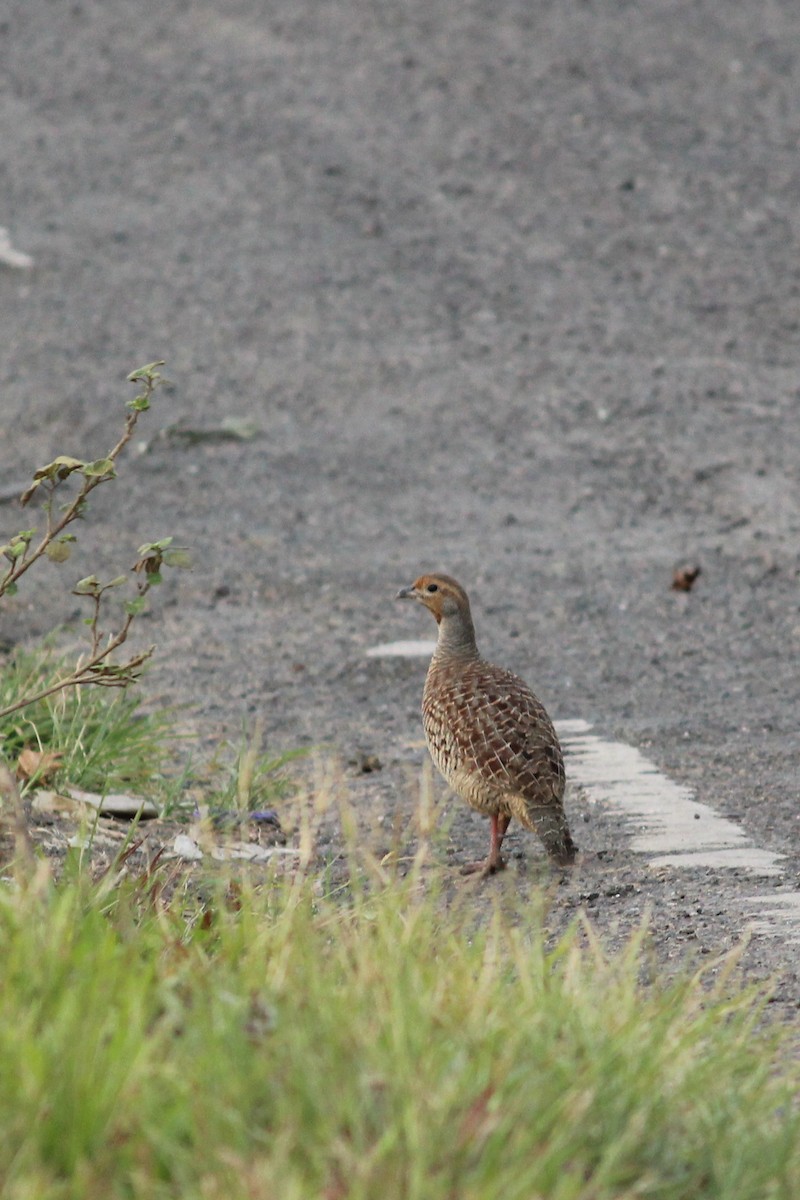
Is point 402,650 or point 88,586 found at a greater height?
point 88,586

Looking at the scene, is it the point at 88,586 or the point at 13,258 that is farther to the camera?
the point at 13,258

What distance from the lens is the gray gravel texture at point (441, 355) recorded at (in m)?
7.33

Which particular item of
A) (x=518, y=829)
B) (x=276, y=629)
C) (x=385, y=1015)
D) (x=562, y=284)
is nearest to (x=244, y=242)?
(x=562, y=284)

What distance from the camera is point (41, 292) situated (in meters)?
12.4

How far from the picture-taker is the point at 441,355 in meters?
11.7

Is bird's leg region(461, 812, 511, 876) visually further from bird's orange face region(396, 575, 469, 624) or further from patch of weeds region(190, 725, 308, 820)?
bird's orange face region(396, 575, 469, 624)

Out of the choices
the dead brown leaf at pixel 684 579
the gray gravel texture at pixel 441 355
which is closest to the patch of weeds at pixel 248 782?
the gray gravel texture at pixel 441 355

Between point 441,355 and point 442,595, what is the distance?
5754mm

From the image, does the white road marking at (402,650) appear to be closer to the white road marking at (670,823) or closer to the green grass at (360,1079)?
the white road marking at (670,823)

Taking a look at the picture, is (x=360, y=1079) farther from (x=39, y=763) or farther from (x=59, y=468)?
(x=39, y=763)

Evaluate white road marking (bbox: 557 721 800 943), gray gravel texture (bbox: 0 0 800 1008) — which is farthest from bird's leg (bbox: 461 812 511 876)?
white road marking (bbox: 557 721 800 943)

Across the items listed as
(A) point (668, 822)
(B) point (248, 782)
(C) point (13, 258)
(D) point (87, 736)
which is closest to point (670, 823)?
(A) point (668, 822)

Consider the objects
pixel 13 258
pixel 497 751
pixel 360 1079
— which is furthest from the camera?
pixel 13 258

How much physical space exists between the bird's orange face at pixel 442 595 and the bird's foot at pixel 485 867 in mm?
1013
